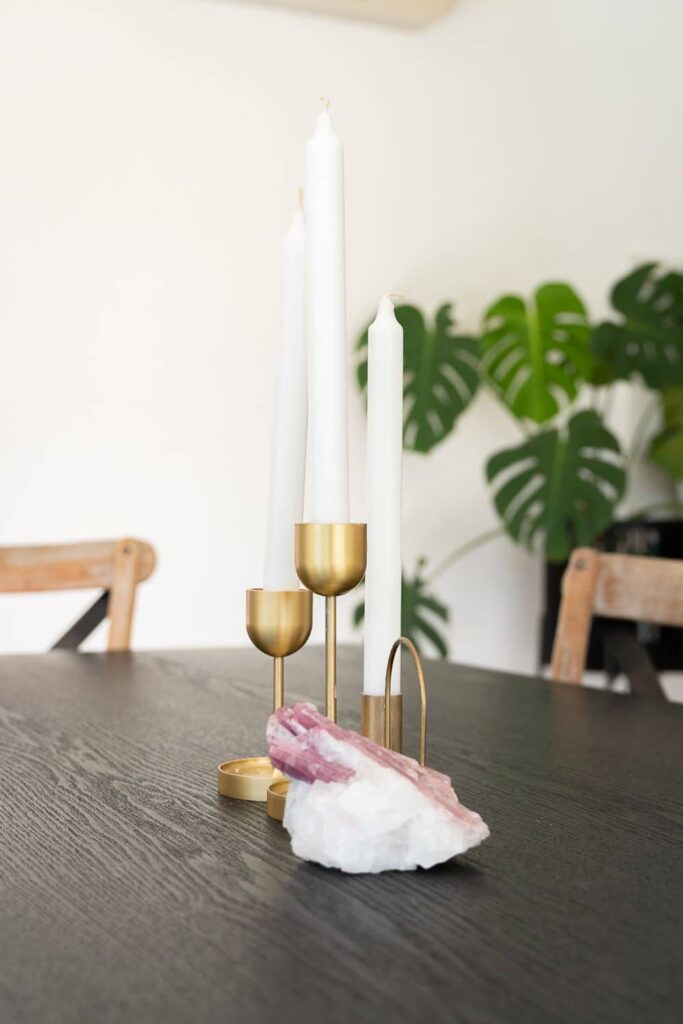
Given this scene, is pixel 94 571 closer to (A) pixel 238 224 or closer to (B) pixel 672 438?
(A) pixel 238 224

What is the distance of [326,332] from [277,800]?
0.23 meters

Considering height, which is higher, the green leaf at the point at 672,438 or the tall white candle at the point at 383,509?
the green leaf at the point at 672,438

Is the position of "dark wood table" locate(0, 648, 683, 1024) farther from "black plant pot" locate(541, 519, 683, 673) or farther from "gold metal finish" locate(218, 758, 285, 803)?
"black plant pot" locate(541, 519, 683, 673)

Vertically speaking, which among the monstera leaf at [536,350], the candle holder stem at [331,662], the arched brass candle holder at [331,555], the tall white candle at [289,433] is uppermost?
the monstera leaf at [536,350]

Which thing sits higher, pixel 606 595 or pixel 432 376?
pixel 432 376

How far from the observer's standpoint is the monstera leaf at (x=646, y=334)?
3773 mm

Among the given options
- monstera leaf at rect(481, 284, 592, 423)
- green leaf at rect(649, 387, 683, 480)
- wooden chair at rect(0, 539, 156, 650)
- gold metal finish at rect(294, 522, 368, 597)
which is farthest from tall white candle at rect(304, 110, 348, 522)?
green leaf at rect(649, 387, 683, 480)

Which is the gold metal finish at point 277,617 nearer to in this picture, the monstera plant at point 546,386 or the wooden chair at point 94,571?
the wooden chair at point 94,571

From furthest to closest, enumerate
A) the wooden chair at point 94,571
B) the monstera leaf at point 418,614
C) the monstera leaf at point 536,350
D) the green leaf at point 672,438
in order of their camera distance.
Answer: the green leaf at point 672,438 → the monstera leaf at point 536,350 → the monstera leaf at point 418,614 → the wooden chair at point 94,571

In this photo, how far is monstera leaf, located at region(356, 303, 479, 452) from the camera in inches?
143

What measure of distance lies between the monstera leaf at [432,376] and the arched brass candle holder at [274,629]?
2.96 metres

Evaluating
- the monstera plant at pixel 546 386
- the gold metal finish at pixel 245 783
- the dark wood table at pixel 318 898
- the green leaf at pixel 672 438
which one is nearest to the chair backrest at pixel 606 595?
the dark wood table at pixel 318 898

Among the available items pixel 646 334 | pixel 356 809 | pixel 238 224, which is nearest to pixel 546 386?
pixel 646 334

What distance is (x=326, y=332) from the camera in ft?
1.92
